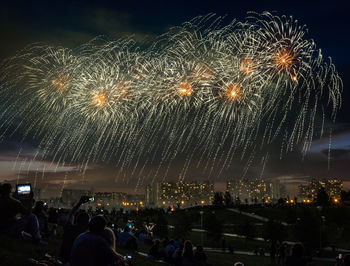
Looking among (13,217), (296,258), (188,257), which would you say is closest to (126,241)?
(188,257)

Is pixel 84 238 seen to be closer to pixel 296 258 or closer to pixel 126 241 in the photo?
pixel 296 258

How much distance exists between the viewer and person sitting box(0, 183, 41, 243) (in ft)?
31.1

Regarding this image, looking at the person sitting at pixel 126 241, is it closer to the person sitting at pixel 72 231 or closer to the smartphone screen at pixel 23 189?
the smartphone screen at pixel 23 189

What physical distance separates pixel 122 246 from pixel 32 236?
9.21m

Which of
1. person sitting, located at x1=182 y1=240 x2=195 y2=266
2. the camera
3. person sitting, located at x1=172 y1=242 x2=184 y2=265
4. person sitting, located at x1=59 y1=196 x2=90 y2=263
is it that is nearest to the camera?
person sitting, located at x1=59 y1=196 x2=90 y2=263

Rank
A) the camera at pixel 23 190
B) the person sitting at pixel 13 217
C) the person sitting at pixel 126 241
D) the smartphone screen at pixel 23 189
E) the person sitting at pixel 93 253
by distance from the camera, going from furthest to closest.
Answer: the smartphone screen at pixel 23 189, the camera at pixel 23 190, the person sitting at pixel 126 241, the person sitting at pixel 13 217, the person sitting at pixel 93 253

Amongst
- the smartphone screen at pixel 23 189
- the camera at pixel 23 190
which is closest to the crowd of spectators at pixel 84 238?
the camera at pixel 23 190

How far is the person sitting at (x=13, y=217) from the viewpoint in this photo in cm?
947

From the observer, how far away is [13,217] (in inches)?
388

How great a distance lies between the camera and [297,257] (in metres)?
8.48

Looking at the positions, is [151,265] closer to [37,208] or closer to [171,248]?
[171,248]

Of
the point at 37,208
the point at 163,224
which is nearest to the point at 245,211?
the point at 163,224

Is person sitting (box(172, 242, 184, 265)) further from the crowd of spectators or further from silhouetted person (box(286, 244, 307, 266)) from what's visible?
silhouetted person (box(286, 244, 307, 266))

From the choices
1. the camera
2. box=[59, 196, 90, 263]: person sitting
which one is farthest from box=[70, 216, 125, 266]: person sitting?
the camera
